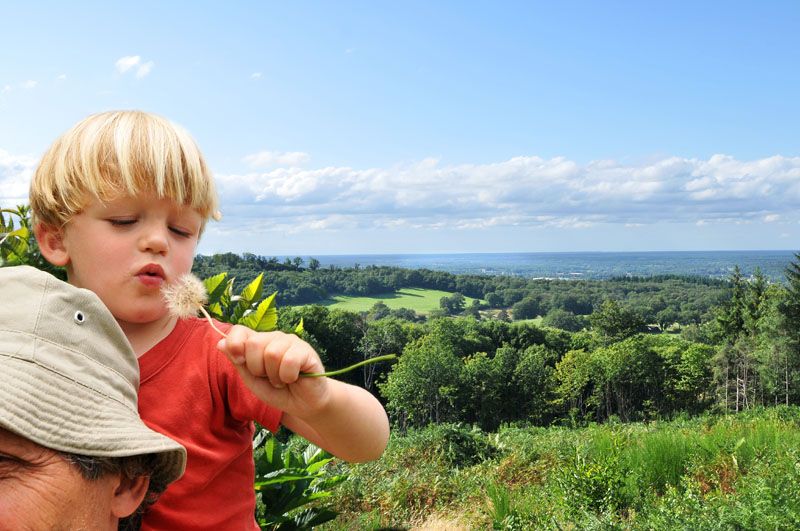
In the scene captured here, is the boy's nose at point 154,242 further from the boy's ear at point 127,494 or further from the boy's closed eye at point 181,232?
the boy's ear at point 127,494

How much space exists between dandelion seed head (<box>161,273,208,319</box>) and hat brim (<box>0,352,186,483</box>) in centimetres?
22

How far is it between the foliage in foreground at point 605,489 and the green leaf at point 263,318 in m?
2.91

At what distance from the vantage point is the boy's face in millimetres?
1217

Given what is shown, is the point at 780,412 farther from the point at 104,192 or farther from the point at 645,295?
the point at 645,295

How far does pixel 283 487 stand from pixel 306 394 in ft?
4.41

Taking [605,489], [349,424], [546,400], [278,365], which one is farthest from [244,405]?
[546,400]

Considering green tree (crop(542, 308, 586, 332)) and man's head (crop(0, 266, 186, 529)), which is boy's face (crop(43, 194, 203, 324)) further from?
green tree (crop(542, 308, 586, 332))

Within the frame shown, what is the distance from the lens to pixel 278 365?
0.95m

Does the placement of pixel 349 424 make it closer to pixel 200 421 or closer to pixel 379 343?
pixel 200 421

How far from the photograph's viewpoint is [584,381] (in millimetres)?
49250

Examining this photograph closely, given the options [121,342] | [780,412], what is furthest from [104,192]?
[780,412]

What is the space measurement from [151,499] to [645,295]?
124165 mm

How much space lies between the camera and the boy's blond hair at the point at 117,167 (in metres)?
1.23

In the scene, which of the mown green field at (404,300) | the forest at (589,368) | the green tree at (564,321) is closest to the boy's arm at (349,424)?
the forest at (589,368)
